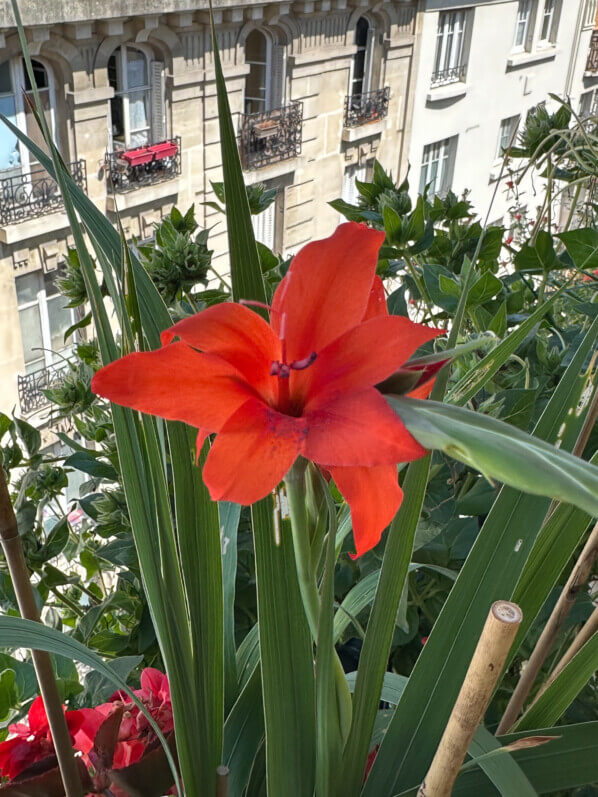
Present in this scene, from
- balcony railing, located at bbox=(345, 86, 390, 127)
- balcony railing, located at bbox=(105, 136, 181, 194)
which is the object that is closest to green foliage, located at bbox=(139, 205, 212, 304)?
balcony railing, located at bbox=(105, 136, 181, 194)

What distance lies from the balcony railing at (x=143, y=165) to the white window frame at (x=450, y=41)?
2385 mm

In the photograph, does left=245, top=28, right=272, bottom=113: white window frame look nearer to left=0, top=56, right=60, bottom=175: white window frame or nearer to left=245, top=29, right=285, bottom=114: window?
left=245, top=29, right=285, bottom=114: window

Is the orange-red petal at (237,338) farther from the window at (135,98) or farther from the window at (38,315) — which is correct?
the window at (135,98)

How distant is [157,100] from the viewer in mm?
3488

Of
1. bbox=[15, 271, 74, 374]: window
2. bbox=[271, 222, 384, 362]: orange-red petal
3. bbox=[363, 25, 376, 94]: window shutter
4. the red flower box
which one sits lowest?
bbox=[15, 271, 74, 374]: window

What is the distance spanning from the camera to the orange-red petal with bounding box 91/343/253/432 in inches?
5.1

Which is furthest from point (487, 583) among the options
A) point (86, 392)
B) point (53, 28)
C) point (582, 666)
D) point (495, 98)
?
point (495, 98)

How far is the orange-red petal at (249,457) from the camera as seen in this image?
13 centimetres

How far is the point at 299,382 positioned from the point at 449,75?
18.2 feet

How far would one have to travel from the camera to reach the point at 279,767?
21 cm

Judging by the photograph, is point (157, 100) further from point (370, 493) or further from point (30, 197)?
point (370, 493)

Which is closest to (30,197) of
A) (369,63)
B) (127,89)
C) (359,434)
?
(127,89)

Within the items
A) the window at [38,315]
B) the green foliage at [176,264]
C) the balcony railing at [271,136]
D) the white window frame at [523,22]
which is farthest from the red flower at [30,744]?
the white window frame at [523,22]

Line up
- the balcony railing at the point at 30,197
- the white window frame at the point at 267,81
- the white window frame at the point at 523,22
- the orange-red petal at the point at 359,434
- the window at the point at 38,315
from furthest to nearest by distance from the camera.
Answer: the white window frame at the point at 523,22 → the white window frame at the point at 267,81 → the window at the point at 38,315 → the balcony railing at the point at 30,197 → the orange-red petal at the point at 359,434
